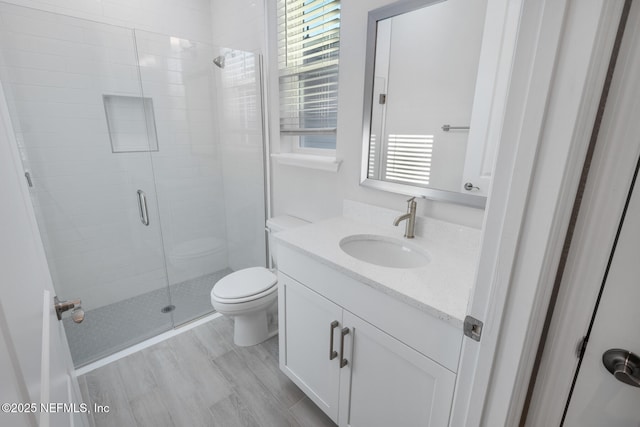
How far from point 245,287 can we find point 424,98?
1.45 m

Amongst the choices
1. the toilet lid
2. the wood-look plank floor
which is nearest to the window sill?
the toilet lid

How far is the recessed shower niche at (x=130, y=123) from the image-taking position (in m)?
2.08

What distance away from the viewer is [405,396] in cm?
98

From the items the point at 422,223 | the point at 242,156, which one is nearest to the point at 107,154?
the point at 242,156

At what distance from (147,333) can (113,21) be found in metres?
2.25

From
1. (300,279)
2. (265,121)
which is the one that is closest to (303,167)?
(265,121)

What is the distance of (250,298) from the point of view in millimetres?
1743

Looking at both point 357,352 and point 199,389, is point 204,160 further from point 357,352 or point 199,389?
point 357,352

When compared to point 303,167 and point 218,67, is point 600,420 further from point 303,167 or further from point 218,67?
point 218,67

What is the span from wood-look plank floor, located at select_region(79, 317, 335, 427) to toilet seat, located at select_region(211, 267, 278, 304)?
0.40 m

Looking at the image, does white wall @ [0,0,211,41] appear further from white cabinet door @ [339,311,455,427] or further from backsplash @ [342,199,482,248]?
white cabinet door @ [339,311,455,427]

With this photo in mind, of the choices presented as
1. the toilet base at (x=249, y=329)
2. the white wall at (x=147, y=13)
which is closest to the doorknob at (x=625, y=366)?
the toilet base at (x=249, y=329)

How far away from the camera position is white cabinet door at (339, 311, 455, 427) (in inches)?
34.9

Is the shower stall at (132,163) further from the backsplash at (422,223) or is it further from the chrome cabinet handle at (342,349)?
the chrome cabinet handle at (342,349)
